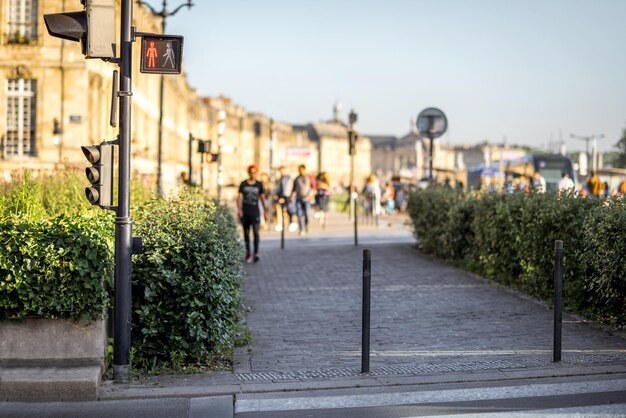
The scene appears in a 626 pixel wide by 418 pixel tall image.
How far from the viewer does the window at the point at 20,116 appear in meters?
36.1

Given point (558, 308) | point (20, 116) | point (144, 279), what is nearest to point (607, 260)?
point (558, 308)

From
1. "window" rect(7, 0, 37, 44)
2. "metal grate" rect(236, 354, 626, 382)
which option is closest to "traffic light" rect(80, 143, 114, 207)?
"metal grate" rect(236, 354, 626, 382)

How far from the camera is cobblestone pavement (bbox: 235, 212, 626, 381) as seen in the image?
873 cm

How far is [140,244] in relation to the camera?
802 centimetres

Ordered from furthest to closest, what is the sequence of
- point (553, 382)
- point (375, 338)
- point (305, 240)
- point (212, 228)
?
point (305, 240)
point (375, 338)
point (212, 228)
point (553, 382)

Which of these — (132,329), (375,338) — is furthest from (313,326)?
(132,329)

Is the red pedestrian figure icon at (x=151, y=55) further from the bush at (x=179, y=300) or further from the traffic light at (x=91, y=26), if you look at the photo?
the bush at (x=179, y=300)

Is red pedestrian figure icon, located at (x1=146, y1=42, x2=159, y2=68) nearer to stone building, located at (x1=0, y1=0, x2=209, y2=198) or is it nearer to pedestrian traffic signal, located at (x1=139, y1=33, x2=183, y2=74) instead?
pedestrian traffic signal, located at (x1=139, y1=33, x2=183, y2=74)

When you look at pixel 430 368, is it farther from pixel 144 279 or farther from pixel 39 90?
pixel 39 90

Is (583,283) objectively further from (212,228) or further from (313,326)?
(212,228)

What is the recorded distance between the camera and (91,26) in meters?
7.95

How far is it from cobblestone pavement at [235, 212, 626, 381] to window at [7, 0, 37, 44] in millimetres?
22132

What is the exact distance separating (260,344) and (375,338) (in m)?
1.17

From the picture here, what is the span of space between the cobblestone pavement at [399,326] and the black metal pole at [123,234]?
100 cm
